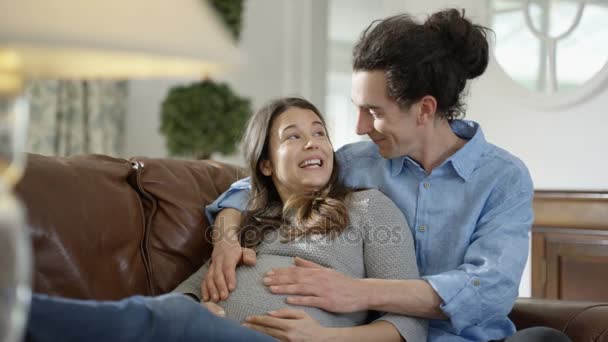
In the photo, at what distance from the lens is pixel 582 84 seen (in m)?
3.29

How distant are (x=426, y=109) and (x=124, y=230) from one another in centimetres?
81

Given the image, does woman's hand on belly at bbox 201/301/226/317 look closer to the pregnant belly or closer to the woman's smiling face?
the pregnant belly

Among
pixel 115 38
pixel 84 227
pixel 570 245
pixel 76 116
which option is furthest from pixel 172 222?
pixel 76 116

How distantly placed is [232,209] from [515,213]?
71 centimetres

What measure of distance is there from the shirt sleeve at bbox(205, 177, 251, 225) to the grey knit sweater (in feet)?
0.41

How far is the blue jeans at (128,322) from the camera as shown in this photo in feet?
3.70

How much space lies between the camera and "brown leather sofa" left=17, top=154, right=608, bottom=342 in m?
1.72

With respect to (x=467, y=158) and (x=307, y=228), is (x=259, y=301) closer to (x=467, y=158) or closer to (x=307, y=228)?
(x=307, y=228)

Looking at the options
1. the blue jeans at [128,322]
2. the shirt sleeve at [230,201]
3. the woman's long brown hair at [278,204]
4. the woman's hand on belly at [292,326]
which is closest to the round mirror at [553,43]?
the woman's long brown hair at [278,204]

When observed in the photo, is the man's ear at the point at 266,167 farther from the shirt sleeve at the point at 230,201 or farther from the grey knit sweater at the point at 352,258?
the grey knit sweater at the point at 352,258

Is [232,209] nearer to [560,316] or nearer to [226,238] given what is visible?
[226,238]

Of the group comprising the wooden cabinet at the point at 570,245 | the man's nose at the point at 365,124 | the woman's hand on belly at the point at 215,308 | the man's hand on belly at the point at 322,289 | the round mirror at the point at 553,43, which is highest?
the round mirror at the point at 553,43

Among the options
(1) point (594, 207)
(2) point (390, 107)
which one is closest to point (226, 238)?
(2) point (390, 107)

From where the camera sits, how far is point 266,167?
2.14m
